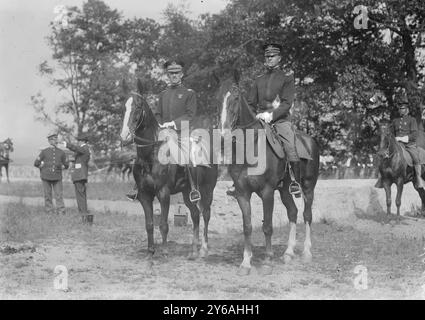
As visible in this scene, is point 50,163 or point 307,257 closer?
point 307,257

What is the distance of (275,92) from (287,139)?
28.8 inches

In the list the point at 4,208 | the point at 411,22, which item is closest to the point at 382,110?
the point at 411,22

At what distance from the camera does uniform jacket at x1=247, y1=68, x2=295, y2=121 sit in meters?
8.59

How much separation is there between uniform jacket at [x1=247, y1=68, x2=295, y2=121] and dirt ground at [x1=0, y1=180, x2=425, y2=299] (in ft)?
7.59

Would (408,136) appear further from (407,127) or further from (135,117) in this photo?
(135,117)

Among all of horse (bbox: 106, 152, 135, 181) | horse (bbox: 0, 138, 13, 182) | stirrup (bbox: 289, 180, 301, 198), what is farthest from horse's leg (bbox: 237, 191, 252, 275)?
horse (bbox: 0, 138, 13, 182)

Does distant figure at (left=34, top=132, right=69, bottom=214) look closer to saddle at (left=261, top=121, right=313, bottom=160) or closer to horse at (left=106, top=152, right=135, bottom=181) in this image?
horse at (left=106, top=152, right=135, bottom=181)

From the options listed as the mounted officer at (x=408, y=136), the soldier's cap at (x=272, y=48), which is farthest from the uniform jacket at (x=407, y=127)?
the soldier's cap at (x=272, y=48)

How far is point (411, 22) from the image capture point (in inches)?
834

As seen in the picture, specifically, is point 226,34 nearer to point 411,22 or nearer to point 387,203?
point 411,22

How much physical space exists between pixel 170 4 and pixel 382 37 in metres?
17.7

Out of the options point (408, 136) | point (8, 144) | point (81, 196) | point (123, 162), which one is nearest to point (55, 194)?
point (81, 196)

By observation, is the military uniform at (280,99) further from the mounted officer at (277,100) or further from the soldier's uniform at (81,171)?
the soldier's uniform at (81,171)

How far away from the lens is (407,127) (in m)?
15.4
